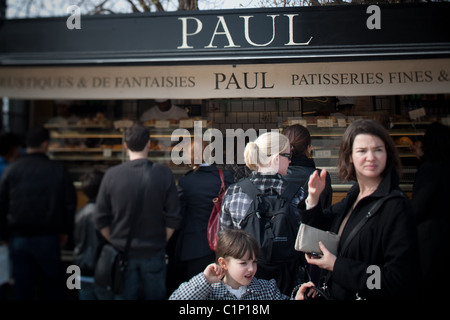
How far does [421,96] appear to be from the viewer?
409 centimetres

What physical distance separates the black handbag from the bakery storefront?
1056mm

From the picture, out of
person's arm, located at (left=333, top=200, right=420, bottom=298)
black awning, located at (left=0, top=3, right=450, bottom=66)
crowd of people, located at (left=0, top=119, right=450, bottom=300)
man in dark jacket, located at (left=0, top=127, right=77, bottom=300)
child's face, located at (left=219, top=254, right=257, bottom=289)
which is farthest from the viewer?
black awning, located at (left=0, top=3, right=450, bottom=66)

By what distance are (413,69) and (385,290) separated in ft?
9.10

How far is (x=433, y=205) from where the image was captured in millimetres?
2529

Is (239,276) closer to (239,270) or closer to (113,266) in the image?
(239,270)

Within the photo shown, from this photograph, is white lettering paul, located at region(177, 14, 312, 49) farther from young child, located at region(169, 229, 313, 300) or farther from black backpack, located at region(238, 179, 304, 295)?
young child, located at region(169, 229, 313, 300)

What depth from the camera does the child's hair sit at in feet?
7.68

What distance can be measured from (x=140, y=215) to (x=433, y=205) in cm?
243

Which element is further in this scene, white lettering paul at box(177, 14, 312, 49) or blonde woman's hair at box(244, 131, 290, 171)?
white lettering paul at box(177, 14, 312, 49)

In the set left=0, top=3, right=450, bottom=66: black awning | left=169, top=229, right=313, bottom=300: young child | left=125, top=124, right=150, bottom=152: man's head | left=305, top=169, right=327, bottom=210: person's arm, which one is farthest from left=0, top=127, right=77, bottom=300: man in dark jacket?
left=305, top=169, right=327, bottom=210: person's arm

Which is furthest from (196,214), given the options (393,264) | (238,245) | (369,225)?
(393,264)
